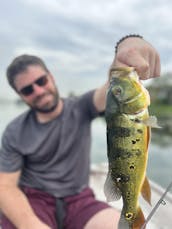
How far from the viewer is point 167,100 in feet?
156

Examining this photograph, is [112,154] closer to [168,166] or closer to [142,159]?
[142,159]

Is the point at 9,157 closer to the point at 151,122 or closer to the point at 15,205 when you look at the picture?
the point at 15,205

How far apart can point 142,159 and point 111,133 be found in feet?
0.53

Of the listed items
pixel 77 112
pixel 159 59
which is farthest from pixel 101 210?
pixel 159 59

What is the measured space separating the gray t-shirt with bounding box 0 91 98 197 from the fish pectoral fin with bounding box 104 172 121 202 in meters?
1.62

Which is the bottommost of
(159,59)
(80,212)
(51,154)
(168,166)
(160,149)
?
(160,149)

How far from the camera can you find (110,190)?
69.0 inches

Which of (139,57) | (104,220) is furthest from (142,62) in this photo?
(104,220)

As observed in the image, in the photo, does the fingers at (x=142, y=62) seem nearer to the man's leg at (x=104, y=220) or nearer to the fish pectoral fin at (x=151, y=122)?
the fish pectoral fin at (x=151, y=122)

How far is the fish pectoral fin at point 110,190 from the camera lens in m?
1.74

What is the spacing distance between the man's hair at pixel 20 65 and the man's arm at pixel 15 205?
2.58ft

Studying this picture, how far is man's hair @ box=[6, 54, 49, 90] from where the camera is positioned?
11.1 ft

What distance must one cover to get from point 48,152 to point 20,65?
745 millimetres

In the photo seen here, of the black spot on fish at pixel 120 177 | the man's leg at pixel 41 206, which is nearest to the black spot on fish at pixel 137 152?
the black spot on fish at pixel 120 177
